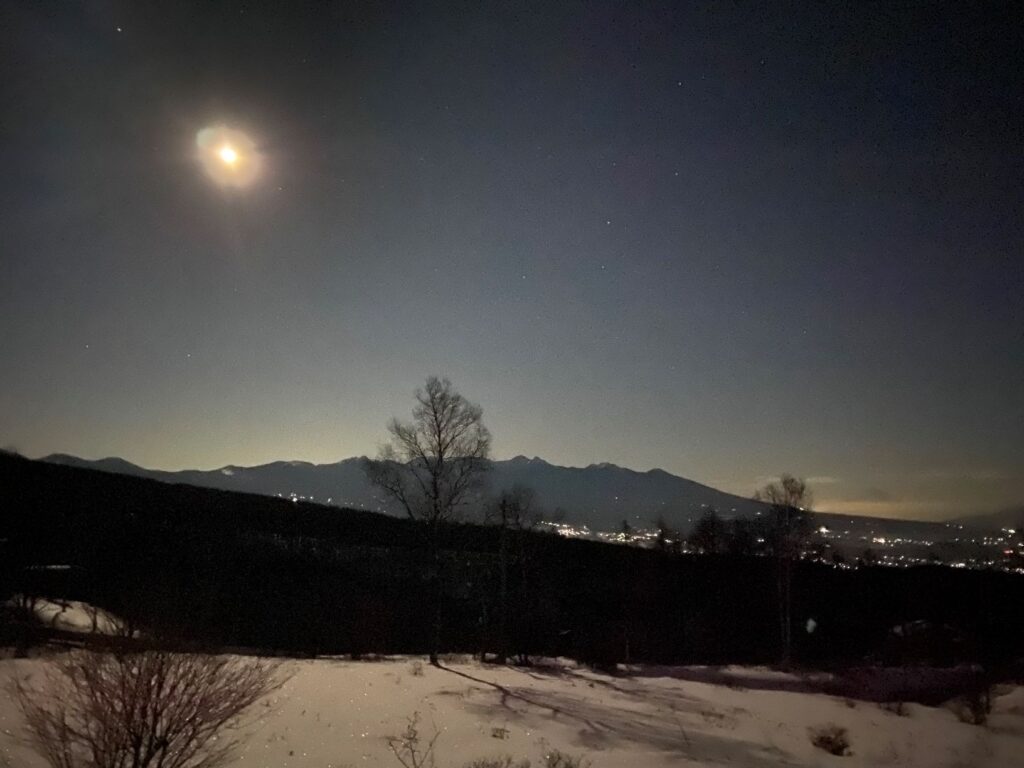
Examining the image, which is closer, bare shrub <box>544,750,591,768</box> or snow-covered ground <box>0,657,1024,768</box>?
bare shrub <box>544,750,591,768</box>

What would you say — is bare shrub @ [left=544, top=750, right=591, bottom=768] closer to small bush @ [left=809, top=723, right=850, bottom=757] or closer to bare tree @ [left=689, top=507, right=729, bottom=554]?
small bush @ [left=809, top=723, right=850, bottom=757]

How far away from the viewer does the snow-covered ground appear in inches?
496

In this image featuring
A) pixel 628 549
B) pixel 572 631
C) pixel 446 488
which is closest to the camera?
pixel 446 488

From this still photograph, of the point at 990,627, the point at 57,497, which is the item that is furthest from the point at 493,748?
the point at 990,627

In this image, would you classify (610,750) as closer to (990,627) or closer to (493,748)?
(493,748)

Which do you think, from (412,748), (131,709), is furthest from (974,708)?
(131,709)

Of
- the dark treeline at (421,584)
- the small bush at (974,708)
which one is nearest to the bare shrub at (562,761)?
the dark treeline at (421,584)

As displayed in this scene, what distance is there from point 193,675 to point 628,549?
40588mm

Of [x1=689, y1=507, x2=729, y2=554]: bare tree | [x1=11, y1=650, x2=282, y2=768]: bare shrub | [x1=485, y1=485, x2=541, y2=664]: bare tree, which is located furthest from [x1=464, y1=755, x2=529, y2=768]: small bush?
[x1=689, y1=507, x2=729, y2=554]: bare tree

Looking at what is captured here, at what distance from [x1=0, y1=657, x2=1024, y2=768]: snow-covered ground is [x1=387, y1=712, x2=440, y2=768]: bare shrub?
0.17 m

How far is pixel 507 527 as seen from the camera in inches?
1299

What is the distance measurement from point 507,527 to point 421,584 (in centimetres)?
648

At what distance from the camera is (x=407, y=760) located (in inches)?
471

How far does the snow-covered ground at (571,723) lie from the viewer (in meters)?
12.6
